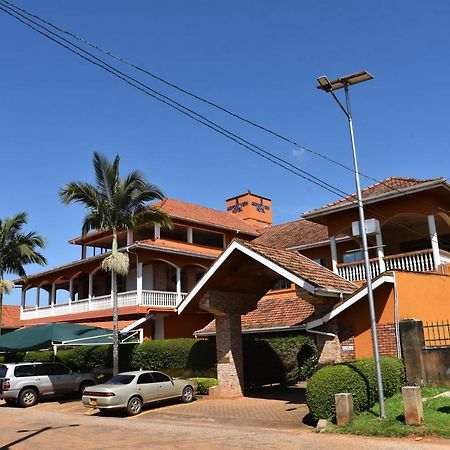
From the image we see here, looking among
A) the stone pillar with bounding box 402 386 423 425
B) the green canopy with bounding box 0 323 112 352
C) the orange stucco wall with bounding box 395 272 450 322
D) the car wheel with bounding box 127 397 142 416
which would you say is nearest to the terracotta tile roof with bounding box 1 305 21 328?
the green canopy with bounding box 0 323 112 352

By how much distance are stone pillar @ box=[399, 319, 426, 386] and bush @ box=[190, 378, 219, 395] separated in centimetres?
842

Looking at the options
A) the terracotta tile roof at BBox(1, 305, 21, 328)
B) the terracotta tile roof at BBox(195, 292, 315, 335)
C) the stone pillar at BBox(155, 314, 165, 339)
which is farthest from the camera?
the terracotta tile roof at BBox(1, 305, 21, 328)

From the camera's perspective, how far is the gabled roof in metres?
15.6

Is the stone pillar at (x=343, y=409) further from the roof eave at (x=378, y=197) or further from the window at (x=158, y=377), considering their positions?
the roof eave at (x=378, y=197)

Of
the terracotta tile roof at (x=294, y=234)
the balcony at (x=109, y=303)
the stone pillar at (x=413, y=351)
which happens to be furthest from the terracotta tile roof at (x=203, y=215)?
the stone pillar at (x=413, y=351)

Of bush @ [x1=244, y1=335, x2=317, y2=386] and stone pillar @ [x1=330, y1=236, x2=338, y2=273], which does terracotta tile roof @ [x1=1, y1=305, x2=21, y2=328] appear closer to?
bush @ [x1=244, y1=335, x2=317, y2=386]

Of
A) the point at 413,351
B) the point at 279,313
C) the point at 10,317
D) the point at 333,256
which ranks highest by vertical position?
the point at 10,317

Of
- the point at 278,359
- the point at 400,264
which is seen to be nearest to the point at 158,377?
the point at 278,359

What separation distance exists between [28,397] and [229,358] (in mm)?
8396

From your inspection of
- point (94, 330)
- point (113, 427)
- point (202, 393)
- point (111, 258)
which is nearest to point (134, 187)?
point (111, 258)

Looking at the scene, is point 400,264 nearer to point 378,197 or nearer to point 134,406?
point 378,197

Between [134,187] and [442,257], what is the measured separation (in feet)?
41.9

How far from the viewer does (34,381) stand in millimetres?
21562

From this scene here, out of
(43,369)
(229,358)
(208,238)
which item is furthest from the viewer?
(208,238)
